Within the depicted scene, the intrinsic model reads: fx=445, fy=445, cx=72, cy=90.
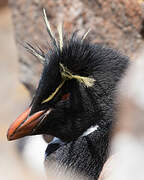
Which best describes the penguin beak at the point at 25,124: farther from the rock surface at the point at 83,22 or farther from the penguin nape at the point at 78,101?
the rock surface at the point at 83,22

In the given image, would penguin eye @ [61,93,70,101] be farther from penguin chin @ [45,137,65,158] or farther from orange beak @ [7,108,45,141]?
penguin chin @ [45,137,65,158]

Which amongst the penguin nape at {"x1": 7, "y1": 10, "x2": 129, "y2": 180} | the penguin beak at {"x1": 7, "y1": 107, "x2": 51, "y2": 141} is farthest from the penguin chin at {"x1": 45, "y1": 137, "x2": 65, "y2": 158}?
the penguin beak at {"x1": 7, "y1": 107, "x2": 51, "y2": 141}

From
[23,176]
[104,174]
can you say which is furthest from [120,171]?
[23,176]

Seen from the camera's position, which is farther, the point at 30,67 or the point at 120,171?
the point at 30,67

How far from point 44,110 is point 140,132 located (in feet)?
2.85

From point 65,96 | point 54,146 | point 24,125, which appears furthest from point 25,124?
point 54,146

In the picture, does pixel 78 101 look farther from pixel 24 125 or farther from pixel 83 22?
pixel 83 22

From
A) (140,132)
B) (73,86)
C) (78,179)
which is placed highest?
(140,132)

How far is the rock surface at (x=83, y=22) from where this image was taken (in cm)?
271

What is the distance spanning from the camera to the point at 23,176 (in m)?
2.67

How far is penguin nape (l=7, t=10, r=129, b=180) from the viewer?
76.1 inches

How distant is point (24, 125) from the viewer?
6.30 ft

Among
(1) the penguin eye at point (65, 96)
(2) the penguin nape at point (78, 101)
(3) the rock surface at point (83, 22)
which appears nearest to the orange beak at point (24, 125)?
(2) the penguin nape at point (78, 101)

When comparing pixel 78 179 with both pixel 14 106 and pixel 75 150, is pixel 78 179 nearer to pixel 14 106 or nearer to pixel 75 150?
pixel 75 150
